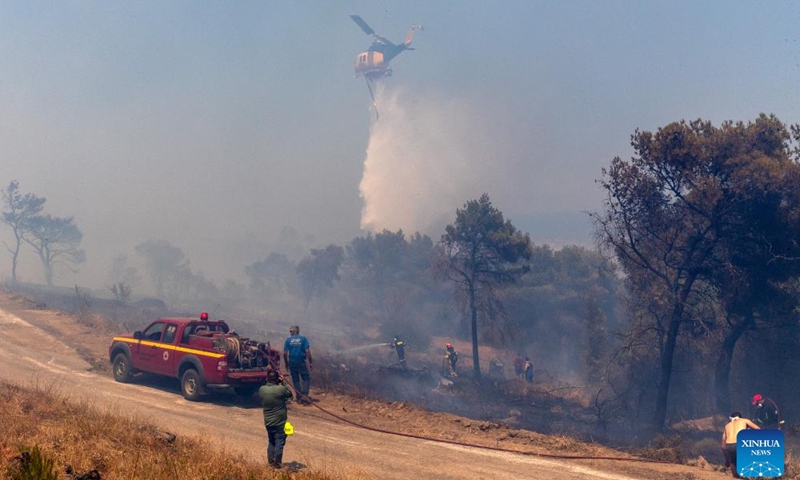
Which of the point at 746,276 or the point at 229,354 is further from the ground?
the point at 746,276

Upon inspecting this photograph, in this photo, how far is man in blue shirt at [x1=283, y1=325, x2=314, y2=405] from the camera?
15172 mm

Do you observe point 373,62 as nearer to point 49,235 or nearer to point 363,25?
point 363,25

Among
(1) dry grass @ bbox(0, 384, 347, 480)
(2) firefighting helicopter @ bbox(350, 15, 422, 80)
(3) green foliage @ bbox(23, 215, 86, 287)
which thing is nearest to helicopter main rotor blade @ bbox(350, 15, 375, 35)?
(2) firefighting helicopter @ bbox(350, 15, 422, 80)

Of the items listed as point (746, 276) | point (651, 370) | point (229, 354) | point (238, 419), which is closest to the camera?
point (238, 419)

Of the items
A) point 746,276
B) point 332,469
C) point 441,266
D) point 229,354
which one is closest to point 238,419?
point 229,354

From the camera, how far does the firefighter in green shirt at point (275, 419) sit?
9445 millimetres

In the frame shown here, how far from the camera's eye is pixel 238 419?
43.3ft

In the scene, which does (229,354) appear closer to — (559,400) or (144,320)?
(559,400)

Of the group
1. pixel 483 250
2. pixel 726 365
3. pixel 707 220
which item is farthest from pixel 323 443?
pixel 483 250

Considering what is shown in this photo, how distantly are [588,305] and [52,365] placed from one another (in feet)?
88.1

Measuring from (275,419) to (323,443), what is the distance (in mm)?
2489

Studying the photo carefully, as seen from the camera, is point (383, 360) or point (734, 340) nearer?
point (734, 340)

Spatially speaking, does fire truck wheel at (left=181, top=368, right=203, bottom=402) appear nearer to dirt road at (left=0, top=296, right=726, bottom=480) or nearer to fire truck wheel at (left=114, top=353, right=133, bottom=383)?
dirt road at (left=0, top=296, right=726, bottom=480)

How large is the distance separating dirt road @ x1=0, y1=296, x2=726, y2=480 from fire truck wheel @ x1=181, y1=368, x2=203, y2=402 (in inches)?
7.5
